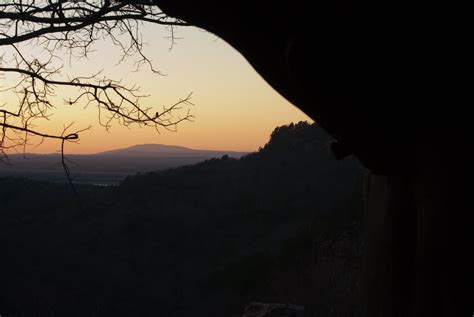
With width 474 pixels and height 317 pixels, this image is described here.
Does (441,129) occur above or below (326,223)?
above

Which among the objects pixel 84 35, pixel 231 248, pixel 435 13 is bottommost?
pixel 231 248

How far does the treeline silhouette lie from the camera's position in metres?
22.6

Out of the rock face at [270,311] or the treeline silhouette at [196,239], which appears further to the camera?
the treeline silhouette at [196,239]

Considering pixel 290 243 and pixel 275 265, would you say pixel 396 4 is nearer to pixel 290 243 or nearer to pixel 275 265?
pixel 275 265

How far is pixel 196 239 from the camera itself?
3784 cm

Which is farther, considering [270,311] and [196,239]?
[196,239]

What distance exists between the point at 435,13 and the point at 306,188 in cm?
3900

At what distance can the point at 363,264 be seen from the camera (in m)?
2.04

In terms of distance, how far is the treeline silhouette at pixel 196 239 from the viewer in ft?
74.1

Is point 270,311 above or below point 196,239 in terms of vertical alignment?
above

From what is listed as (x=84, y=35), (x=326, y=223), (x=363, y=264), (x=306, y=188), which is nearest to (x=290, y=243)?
(x=326, y=223)

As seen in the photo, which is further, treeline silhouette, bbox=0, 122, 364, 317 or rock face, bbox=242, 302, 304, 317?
treeline silhouette, bbox=0, 122, 364, 317

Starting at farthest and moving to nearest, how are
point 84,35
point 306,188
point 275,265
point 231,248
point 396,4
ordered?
1. point 306,188
2. point 231,248
3. point 275,265
4. point 84,35
5. point 396,4

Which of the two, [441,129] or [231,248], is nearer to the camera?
[441,129]
